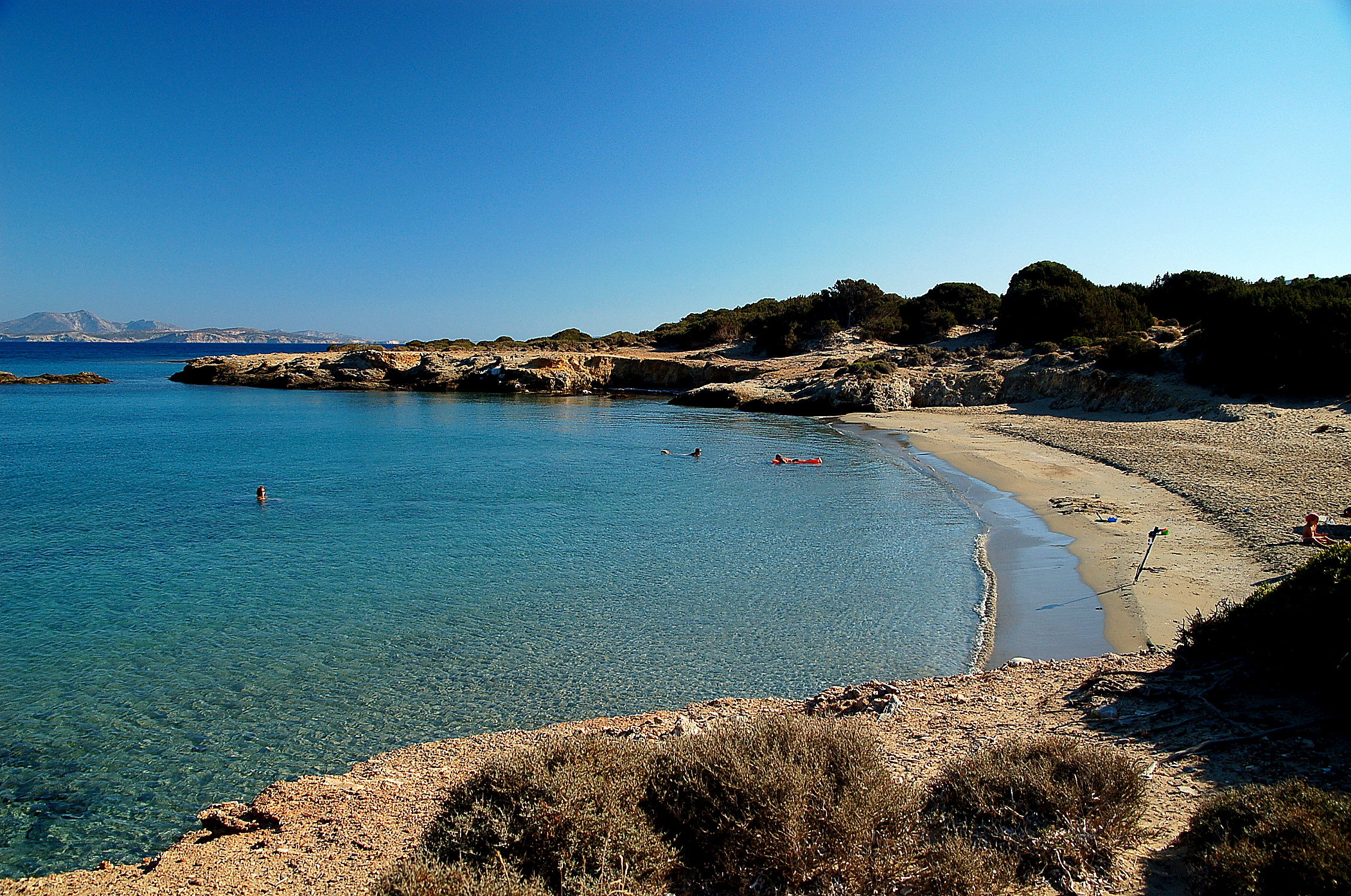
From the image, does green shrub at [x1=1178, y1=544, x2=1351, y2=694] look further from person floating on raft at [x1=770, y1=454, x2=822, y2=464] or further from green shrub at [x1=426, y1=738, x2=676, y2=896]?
person floating on raft at [x1=770, y1=454, x2=822, y2=464]

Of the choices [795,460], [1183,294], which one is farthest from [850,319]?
[795,460]

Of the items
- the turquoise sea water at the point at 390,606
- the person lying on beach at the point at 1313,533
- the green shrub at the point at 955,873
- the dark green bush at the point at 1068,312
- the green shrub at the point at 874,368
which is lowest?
the turquoise sea water at the point at 390,606

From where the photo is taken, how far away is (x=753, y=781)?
3.79 metres

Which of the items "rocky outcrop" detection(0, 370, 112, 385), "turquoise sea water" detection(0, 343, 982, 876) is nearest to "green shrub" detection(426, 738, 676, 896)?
"turquoise sea water" detection(0, 343, 982, 876)

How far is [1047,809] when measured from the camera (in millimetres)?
4000

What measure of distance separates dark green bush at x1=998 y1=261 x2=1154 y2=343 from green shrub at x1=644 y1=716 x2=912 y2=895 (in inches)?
1583

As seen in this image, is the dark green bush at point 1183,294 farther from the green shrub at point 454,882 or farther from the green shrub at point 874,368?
the green shrub at point 454,882

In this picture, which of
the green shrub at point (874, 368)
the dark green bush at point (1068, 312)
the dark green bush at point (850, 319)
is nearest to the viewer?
the green shrub at point (874, 368)

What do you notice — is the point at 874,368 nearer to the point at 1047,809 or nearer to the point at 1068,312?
the point at 1068,312

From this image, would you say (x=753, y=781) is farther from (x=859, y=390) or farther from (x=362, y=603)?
(x=859, y=390)

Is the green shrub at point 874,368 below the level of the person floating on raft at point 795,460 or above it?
above

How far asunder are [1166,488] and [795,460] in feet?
34.8

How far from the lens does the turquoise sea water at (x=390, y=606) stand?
6488 millimetres

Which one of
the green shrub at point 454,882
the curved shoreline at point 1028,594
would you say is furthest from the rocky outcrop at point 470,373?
the green shrub at point 454,882
